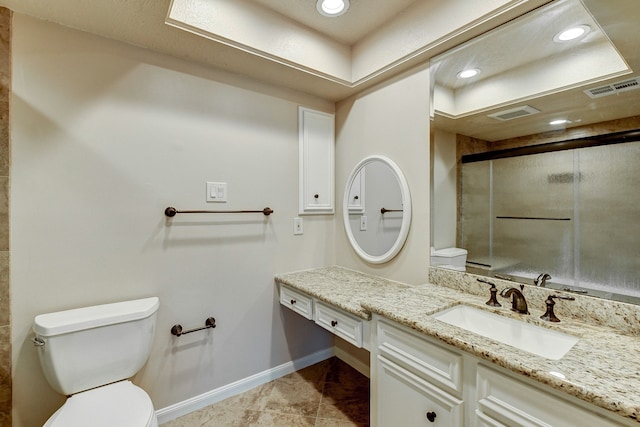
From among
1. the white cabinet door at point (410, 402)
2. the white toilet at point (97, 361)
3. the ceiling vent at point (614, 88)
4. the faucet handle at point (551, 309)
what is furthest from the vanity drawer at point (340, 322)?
the ceiling vent at point (614, 88)

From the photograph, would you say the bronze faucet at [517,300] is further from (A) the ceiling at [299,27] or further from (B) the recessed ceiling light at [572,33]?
(A) the ceiling at [299,27]

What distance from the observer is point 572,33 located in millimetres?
1196

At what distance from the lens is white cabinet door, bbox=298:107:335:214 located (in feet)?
7.25

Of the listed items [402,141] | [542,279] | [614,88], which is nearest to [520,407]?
[542,279]

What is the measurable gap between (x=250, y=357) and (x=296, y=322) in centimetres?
40

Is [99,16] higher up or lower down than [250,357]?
higher up

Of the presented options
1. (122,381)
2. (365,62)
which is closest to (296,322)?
(122,381)

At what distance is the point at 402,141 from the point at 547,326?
1217 mm

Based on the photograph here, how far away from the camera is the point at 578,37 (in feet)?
3.88

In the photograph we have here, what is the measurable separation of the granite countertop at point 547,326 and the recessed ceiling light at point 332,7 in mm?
1598

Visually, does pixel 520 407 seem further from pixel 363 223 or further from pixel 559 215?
pixel 363 223

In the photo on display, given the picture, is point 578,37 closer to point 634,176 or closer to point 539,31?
point 539,31

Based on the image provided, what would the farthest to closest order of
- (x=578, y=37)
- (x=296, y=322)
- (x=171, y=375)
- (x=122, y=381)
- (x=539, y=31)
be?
1. (x=296, y=322)
2. (x=171, y=375)
3. (x=122, y=381)
4. (x=539, y=31)
5. (x=578, y=37)

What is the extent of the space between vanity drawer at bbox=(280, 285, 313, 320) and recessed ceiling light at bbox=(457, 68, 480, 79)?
1.54 m
